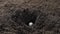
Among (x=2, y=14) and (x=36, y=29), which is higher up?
(x=2, y=14)

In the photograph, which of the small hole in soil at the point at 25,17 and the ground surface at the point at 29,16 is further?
Result: the small hole in soil at the point at 25,17

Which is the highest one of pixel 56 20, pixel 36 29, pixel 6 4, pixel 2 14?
pixel 6 4

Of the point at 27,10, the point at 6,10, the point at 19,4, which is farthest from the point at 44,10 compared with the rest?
the point at 6,10

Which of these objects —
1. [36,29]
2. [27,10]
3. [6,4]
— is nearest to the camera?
[36,29]

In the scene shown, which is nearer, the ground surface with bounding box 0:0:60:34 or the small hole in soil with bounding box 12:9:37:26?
the ground surface with bounding box 0:0:60:34

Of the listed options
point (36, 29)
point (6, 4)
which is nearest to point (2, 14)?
point (6, 4)

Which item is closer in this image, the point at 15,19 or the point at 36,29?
the point at 36,29

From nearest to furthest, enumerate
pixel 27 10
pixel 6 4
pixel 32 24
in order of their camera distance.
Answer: pixel 32 24, pixel 27 10, pixel 6 4

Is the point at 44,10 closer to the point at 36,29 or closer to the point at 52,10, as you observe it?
the point at 52,10
